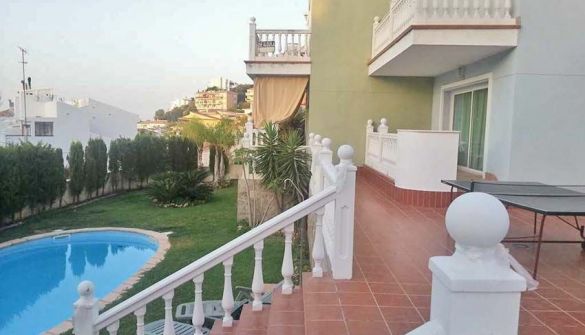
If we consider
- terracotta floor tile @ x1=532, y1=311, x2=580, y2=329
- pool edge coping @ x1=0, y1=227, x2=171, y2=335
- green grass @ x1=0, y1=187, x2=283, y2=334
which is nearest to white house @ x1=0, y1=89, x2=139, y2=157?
green grass @ x1=0, y1=187, x2=283, y2=334

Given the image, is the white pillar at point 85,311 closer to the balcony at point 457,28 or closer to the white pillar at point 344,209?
the white pillar at point 344,209

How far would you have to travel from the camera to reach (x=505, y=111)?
752cm

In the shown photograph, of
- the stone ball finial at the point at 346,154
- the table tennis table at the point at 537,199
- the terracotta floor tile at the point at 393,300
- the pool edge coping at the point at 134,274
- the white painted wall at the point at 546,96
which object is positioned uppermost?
the white painted wall at the point at 546,96

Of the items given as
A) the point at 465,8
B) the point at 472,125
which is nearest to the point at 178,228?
the point at 472,125

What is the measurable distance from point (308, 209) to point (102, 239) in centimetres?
1013

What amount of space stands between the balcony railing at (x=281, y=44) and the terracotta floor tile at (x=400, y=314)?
10.1 meters

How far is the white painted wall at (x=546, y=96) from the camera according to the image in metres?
7.08

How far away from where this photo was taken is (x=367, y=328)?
2879 millimetres

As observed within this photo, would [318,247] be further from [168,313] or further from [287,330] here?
[168,313]

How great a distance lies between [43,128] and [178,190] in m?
20.2

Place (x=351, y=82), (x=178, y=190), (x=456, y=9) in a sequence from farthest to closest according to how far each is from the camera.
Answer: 1. (x=178, y=190)
2. (x=351, y=82)
3. (x=456, y=9)

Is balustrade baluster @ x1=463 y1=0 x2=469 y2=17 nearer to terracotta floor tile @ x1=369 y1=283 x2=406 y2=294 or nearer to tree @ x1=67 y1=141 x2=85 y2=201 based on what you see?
terracotta floor tile @ x1=369 y1=283 x2=406 y2=294

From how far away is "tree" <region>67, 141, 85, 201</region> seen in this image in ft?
51.3

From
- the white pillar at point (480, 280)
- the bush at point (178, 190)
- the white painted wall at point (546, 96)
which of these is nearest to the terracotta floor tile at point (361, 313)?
the white pillar at point (480, 280)
